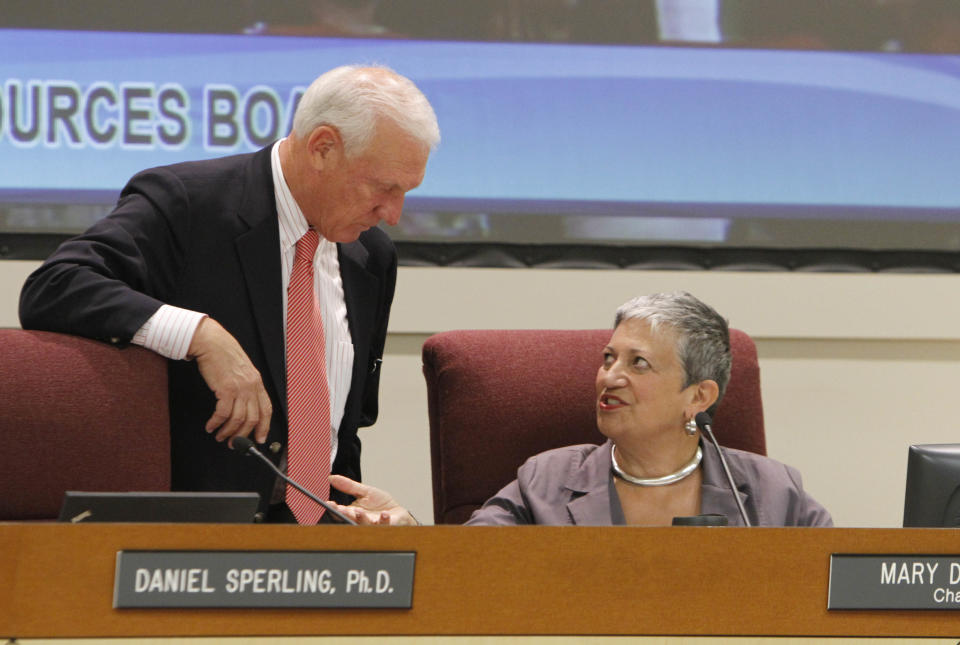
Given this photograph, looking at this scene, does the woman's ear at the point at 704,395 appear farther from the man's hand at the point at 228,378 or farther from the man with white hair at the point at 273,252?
the man's hand at the point at 228,378

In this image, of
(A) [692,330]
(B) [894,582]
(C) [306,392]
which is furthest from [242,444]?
(A) [692,330]

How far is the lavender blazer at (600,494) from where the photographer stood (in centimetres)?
211

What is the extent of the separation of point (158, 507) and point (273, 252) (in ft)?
2.84

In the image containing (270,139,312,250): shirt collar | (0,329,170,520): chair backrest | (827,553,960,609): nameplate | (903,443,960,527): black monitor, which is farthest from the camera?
(270,139,312,250): shirt collar

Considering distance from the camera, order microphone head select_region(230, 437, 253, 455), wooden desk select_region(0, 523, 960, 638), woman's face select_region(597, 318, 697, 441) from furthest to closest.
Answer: woman's face select_region(597, 318, 697, 441) → microphone head select_region(230, 437, 253, 455) → wooden desk select_region(0, 523, 960, 638)

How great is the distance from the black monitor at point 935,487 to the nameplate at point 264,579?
0.85m

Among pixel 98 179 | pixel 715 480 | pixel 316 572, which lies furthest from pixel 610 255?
pixel 316 572

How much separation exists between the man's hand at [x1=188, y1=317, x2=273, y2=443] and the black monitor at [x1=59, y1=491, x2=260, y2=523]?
556 millimetres

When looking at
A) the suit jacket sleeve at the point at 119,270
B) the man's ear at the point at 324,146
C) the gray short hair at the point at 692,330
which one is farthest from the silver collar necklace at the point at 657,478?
the suit jacket sleeve at the point at 119,270

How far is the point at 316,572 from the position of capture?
1146 millimetres

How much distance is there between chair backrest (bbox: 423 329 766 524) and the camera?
2256 millimetres

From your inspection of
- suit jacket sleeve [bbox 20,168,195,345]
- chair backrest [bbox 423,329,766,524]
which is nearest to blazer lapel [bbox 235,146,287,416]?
suit jacket sleeve [bbox 20,168,195,345]

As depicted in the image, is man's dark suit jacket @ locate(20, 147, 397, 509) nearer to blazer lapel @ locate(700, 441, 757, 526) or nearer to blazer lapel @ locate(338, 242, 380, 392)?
blazer lapel @ locate(338, 242, 380, 392)

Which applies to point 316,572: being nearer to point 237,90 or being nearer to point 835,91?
point 237,90
